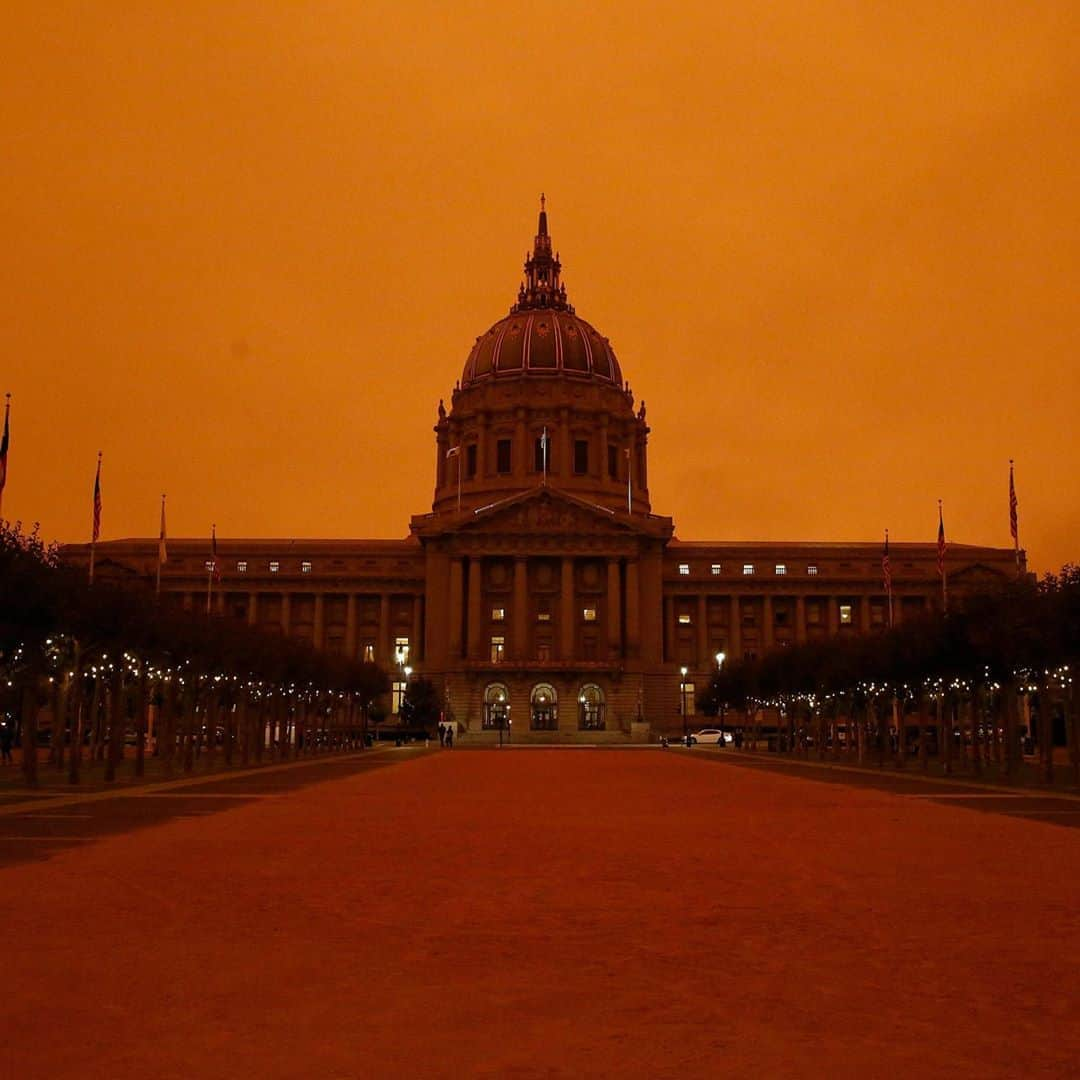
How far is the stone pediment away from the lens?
15112 centimetres

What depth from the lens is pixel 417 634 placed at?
158m

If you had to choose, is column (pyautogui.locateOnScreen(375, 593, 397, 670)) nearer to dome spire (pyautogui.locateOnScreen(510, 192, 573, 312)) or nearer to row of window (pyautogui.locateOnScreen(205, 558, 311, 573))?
row of window (pyautogui.locateOnScreen(205, 558, 311, 573))

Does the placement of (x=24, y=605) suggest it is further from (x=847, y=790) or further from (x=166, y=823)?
(x=847, y=790)

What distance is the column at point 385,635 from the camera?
156 m

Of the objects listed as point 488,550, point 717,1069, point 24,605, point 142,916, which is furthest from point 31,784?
point 488,550

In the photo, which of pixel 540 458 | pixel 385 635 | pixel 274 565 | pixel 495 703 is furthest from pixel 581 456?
pixel 495 703

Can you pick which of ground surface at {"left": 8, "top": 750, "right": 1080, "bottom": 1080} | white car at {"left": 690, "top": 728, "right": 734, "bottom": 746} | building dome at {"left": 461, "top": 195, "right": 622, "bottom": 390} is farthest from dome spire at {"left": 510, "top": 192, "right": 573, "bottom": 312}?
ground surface at {"left": 8, "top": 750, "right": 1080, "bottom": 1080}

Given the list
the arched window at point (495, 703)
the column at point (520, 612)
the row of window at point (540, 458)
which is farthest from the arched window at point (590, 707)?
the row of window at point (540, 458)

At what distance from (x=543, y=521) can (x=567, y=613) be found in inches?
416

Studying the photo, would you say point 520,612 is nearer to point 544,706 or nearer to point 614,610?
point 614,610

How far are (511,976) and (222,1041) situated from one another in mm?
2924

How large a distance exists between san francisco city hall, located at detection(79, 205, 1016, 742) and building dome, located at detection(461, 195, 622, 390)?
21.4 inches

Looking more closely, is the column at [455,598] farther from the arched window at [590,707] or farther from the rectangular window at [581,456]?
the rectangular window at [581,456]

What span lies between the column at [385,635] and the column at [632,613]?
89.7 feet
